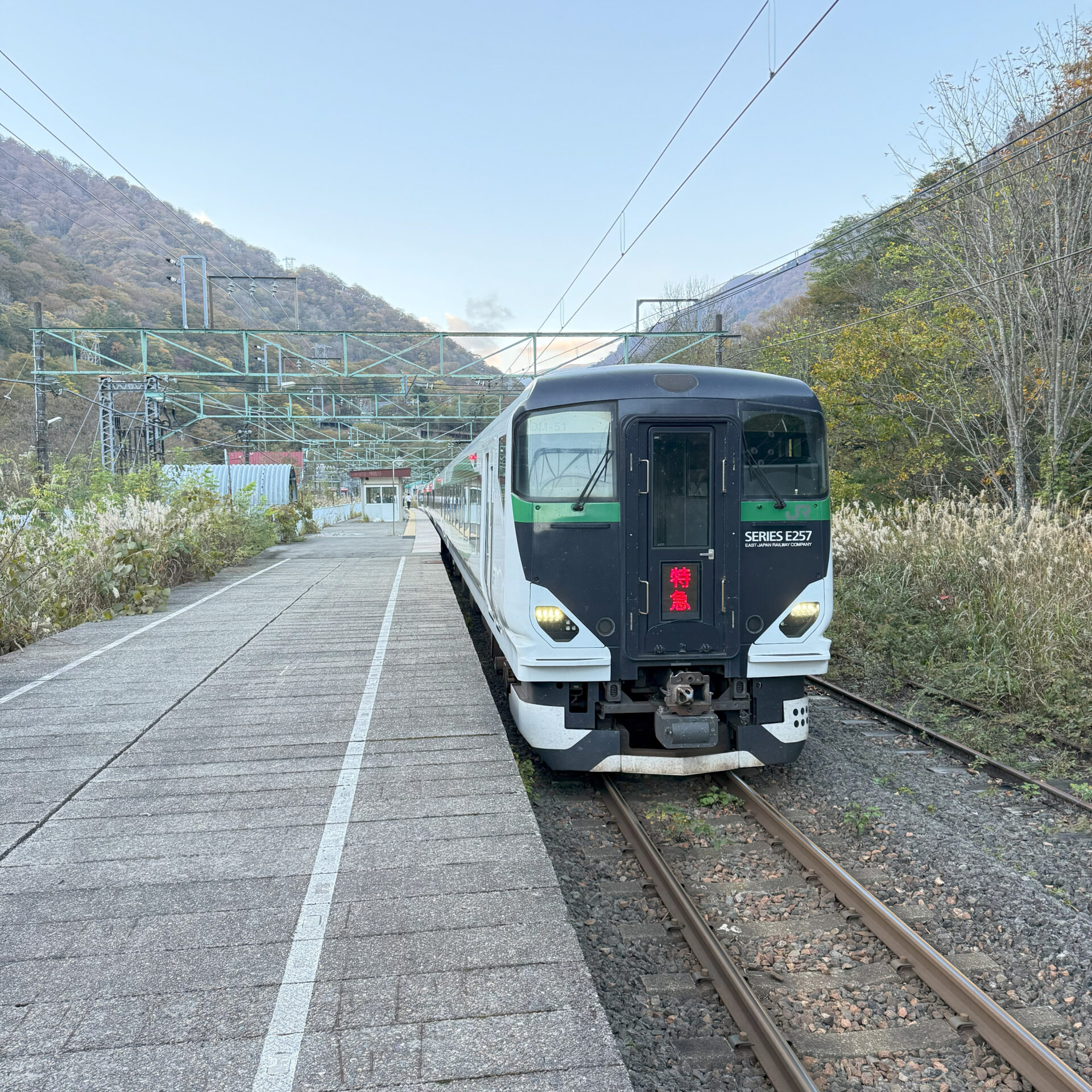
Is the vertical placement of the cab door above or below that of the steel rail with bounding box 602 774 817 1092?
above

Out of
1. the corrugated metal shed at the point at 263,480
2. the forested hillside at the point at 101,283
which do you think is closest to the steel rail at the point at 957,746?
the corrugated metal shed at the point at 263,480

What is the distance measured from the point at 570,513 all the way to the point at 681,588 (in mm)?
889

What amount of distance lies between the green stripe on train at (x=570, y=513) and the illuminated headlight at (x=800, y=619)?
4.40ft

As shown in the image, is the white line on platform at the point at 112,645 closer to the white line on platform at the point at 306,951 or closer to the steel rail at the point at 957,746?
the white line on platform at the point at 306,951

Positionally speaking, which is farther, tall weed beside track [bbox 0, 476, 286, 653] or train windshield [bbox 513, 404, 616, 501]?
tall weed beside track [bbox 0, 476, 286, 653]

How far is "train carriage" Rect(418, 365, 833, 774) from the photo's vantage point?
543cm

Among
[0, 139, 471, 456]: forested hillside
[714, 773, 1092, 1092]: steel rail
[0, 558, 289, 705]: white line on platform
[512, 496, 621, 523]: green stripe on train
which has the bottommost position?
[714, 773, 1092, 1092]: steel rail

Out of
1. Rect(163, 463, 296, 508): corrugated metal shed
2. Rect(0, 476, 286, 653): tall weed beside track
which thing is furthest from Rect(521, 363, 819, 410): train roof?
Rect(163, 463, 296, 508): corrugated metal shed

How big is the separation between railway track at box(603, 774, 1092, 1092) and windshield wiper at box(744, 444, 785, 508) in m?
2.07

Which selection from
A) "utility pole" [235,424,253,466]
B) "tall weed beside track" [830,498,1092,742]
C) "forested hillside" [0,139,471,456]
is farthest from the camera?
"forested hillside" [0,139,471,456]

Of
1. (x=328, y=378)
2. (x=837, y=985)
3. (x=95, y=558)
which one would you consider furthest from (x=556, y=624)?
(x=328, y=378)

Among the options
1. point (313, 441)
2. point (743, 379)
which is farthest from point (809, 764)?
point (313, 441)

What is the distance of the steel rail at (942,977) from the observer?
287 cm

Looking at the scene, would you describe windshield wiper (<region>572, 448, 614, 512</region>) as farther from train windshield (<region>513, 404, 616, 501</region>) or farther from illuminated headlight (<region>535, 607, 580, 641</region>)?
illuminated headlight (<region>535, 607, 580, 641</region>)
